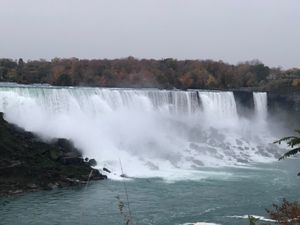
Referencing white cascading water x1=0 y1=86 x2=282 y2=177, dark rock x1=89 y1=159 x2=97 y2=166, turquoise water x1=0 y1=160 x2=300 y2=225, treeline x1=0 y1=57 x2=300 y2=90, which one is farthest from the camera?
treeline x1=0 y1=57 x2=300 y2=90

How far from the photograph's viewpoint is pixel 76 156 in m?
20.8

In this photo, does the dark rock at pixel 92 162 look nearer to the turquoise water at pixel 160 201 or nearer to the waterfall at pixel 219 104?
the turquoise water at pixel 160 201

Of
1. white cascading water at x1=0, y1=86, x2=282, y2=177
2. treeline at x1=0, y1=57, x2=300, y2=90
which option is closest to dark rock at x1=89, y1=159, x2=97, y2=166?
white cascading water at x1=0, y1=86, x2=282, y2=177

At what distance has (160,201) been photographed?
15461 mm

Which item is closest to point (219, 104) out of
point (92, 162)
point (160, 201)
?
point (92, 162)

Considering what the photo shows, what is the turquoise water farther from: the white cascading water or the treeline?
the treeline

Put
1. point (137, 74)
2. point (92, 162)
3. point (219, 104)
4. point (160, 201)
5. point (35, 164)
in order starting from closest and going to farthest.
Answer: point (160, 201) → point (35, 164) → point (92, 162) → point (219, 104) → point (137, 74)

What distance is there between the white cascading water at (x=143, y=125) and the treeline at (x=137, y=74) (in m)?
11.1

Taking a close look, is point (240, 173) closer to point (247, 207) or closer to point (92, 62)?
point (247, 207)

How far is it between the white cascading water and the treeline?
11.1 meters

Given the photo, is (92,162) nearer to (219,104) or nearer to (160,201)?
(160,201)

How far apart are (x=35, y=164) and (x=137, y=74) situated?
2824 centimetres

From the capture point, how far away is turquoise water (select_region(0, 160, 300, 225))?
13305 mm

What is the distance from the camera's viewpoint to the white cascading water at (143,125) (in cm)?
2297
